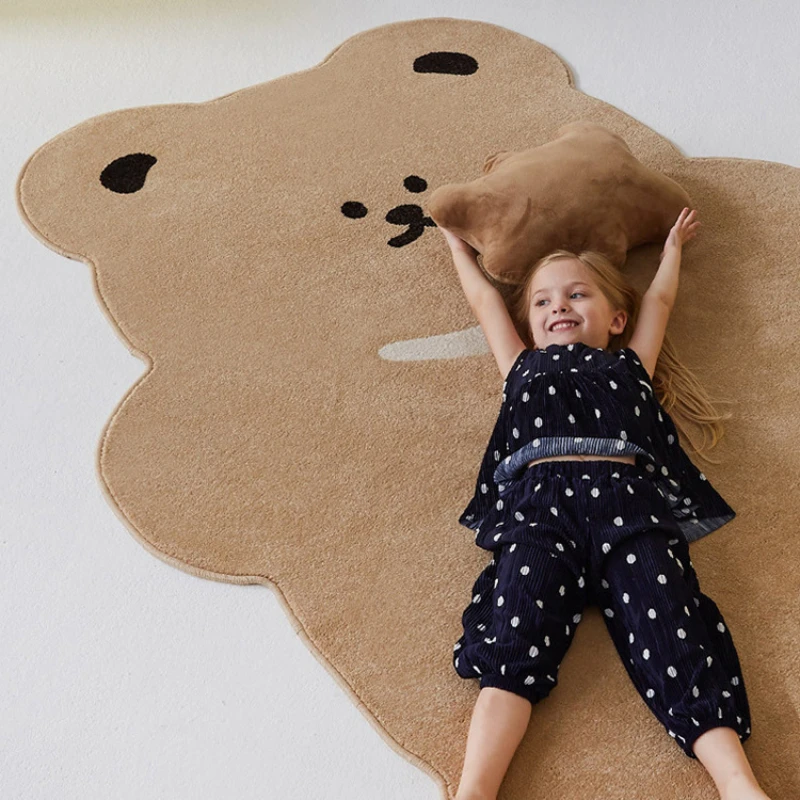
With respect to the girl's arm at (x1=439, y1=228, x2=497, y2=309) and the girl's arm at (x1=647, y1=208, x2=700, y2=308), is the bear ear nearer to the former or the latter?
the girl's arm at (x1=439, y1=228, x2=497, y2=309)

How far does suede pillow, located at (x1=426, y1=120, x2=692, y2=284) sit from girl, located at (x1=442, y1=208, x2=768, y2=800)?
0.05 m

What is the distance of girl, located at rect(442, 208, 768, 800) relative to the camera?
49.5 inches

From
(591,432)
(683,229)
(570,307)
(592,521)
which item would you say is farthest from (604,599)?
(683,229)

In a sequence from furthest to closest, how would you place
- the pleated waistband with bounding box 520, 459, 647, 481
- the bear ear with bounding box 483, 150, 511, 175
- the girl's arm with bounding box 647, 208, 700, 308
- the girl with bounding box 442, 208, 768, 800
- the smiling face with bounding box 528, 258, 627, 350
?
the bear ear with bounding box 483, 150, 511, 175, the girl's arm with bounding box 647, 208, 700, 308, the smiling face with bounding box 528, 258, 627, 350, the pleated waistband with bounding box 520, 459, 647, 481, the girl with bounding box 442, 208, 768, 800

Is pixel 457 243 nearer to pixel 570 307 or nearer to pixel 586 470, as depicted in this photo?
pixel 570 307

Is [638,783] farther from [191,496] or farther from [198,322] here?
[198,322]

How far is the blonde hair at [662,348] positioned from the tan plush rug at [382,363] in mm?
38

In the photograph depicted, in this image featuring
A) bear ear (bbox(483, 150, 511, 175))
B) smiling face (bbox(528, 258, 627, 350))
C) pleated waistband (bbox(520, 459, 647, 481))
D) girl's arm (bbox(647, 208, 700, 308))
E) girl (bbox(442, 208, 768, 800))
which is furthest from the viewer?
bear ear (bbox(483, 150, 511, 175))

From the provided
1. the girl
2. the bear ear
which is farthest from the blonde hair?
the bear ear

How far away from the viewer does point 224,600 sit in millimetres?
1438

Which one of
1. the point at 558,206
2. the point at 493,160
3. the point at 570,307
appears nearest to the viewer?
the point at 570,307

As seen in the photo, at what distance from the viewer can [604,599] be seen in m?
1.37

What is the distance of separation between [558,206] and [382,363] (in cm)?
39

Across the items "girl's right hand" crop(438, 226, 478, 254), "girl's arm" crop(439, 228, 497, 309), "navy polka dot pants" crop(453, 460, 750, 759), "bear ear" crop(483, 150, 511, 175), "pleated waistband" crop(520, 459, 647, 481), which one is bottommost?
"navy polka dot pants" crop(453, 460, 750, 759)
